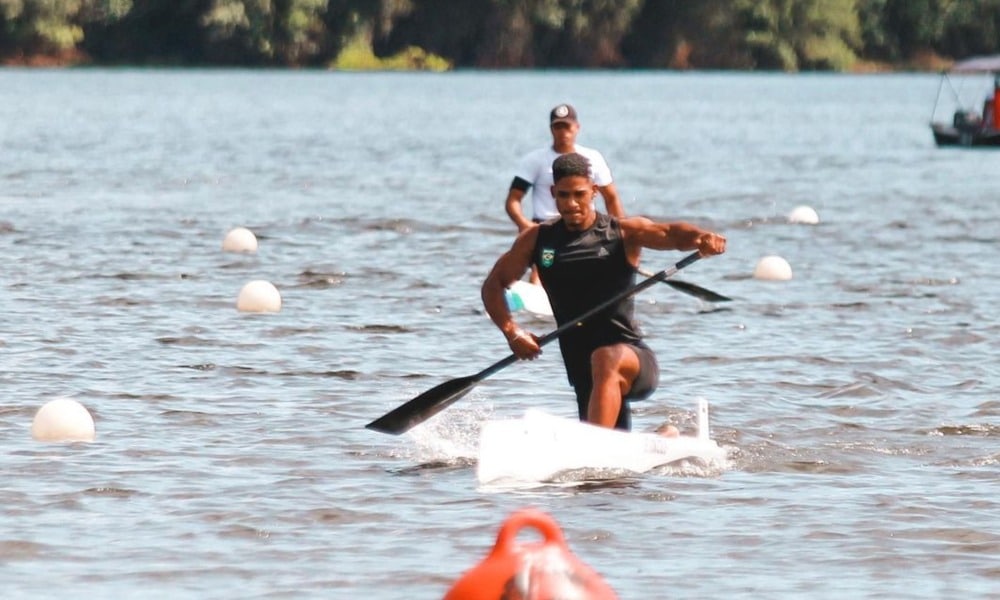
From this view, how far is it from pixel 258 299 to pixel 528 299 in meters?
2.29

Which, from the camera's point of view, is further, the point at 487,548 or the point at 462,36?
the point at 462,36

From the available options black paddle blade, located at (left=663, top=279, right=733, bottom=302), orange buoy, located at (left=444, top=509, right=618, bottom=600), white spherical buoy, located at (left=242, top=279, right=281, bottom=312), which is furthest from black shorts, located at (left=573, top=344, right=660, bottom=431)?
white spherical buoy, located at (left=242, top=279, right=281, bottom=312)

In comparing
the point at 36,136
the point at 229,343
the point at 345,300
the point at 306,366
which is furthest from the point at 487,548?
the point at 36,136

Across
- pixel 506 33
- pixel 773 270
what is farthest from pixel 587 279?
pixel 506 33

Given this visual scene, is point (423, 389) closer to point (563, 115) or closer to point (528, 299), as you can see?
point (563, 115)

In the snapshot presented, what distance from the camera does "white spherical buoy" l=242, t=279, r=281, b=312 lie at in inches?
714

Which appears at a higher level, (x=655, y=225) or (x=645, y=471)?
(x=655, y=225)

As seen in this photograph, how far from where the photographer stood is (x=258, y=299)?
59.5ft

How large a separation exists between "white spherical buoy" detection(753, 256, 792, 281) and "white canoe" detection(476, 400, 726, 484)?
34.2 feet

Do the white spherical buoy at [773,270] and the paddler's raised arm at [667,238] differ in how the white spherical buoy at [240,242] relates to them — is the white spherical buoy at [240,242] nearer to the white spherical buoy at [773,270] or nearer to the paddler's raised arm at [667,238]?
the white spherical buoy at [773,270]

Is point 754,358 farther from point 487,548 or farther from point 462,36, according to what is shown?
point 462,36

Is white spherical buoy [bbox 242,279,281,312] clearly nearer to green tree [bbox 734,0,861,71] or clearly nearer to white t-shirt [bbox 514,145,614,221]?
white t-shirt [bbox 514,145,614,221]

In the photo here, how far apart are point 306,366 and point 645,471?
14.8 ft

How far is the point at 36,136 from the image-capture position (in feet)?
156
